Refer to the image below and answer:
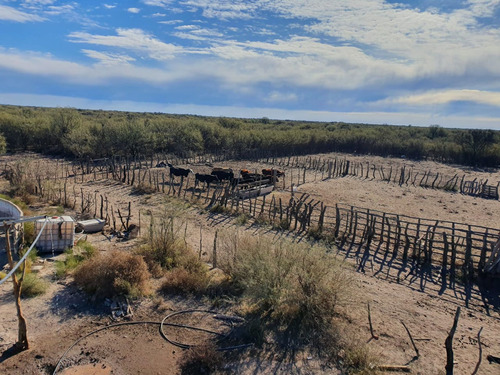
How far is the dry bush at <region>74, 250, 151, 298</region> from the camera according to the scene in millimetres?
7613

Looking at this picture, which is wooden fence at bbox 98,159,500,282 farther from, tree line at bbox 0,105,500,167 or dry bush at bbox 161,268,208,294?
tree line at bbox 0,105,500,167

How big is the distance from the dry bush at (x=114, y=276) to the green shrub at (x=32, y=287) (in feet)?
2.30

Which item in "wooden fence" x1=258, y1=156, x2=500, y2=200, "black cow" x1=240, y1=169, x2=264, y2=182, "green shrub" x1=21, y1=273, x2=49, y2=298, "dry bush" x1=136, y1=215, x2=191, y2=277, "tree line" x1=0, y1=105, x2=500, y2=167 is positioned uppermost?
"tree line" x1=0, y1=105, x2=500, y2=167

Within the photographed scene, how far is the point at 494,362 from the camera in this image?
6.08m

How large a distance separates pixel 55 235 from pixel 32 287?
2446 millimetres

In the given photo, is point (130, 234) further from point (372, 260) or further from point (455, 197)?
point (455, 197)

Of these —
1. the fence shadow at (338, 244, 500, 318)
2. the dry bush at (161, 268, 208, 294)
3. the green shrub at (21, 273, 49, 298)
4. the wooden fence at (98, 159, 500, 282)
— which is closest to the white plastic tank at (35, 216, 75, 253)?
the green shrub at (21, 273, 49, 298)

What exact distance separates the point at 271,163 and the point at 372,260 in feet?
66.5

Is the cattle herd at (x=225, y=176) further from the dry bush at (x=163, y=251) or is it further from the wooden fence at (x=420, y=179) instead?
the dry bush at (x=163, y=251)

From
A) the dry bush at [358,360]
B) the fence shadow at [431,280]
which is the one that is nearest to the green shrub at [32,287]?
the dry bush at [358,360]

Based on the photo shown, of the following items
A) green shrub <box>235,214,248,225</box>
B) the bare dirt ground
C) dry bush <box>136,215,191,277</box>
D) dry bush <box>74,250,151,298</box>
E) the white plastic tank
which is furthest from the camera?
green shrub <box>235,214,248,225</box>

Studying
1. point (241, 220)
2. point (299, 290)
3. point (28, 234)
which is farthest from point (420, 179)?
point (28, 234)

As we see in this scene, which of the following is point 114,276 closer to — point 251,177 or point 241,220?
point 241,220

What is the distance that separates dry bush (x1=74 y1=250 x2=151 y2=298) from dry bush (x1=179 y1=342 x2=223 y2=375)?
2.41 metres
